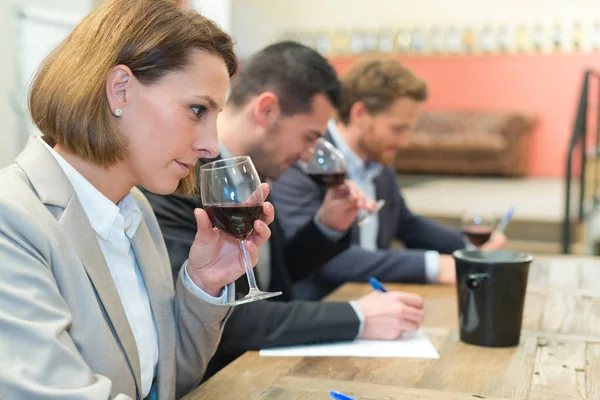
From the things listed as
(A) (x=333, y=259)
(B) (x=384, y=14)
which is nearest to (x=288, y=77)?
(A) (x=333, y=259)

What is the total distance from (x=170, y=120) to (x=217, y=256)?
1.01 ft

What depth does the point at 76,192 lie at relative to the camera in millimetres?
1179

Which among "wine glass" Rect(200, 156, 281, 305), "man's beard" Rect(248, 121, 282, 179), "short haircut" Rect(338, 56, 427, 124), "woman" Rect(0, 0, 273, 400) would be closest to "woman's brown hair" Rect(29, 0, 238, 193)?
"woman" Rect(0, 0, 273, 400)

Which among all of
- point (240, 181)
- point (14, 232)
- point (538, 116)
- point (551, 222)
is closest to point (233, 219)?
point (240, 181)

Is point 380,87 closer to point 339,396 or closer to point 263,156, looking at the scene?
point 263,156

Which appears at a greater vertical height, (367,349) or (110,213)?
(110,213)

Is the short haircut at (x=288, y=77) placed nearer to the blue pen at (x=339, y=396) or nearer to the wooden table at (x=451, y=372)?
the wooden table at (x=451, y=372)

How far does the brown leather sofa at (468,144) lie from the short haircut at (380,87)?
5.88m

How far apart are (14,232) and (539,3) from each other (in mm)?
8996

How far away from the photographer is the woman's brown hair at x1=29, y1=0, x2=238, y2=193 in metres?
1.12

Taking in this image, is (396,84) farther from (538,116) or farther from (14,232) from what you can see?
(538,116)

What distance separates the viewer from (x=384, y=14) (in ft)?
31.6

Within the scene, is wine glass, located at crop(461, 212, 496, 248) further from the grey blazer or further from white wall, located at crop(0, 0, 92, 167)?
white wall, located at crop(0, 0, 92, 167)

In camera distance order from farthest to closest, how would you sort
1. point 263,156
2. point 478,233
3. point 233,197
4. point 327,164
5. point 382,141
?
point 382,141
point 478,233
point 327,164
point 263,156
point 233,197
